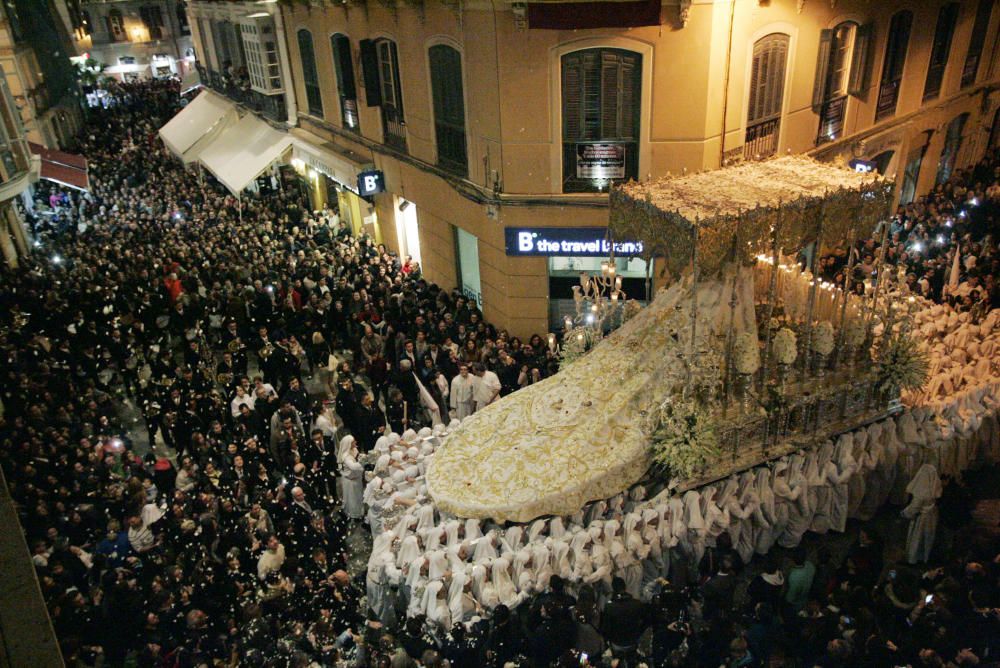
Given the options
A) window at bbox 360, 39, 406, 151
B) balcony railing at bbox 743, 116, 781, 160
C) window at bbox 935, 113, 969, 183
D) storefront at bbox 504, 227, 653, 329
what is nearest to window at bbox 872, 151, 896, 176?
window at bbox 935, 113, 969, 183

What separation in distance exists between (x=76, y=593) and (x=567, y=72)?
1076cm

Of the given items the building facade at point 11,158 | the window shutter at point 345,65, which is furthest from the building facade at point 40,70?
the window shutter at point 345,65

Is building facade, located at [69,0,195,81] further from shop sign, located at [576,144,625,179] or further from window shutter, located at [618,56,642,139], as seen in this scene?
window shutter, located at [618,56,642,139]

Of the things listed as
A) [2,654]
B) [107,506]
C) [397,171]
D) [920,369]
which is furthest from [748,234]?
[397,171]

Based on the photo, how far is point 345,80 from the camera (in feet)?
62.1

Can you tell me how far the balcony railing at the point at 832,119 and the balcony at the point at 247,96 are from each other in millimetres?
15851

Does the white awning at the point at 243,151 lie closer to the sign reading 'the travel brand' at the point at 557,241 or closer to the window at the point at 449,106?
the window at the point at 449,106

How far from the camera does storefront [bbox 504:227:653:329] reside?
46.7 feet

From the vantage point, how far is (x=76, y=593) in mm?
8203

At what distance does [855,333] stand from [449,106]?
923 centimetres

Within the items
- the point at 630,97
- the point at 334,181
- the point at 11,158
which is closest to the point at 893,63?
the point at 630,97

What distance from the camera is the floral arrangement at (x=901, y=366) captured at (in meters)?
9.84

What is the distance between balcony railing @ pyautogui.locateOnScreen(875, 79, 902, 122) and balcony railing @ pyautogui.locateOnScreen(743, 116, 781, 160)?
4.52 metres

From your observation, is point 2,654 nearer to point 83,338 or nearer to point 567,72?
point 83,338
